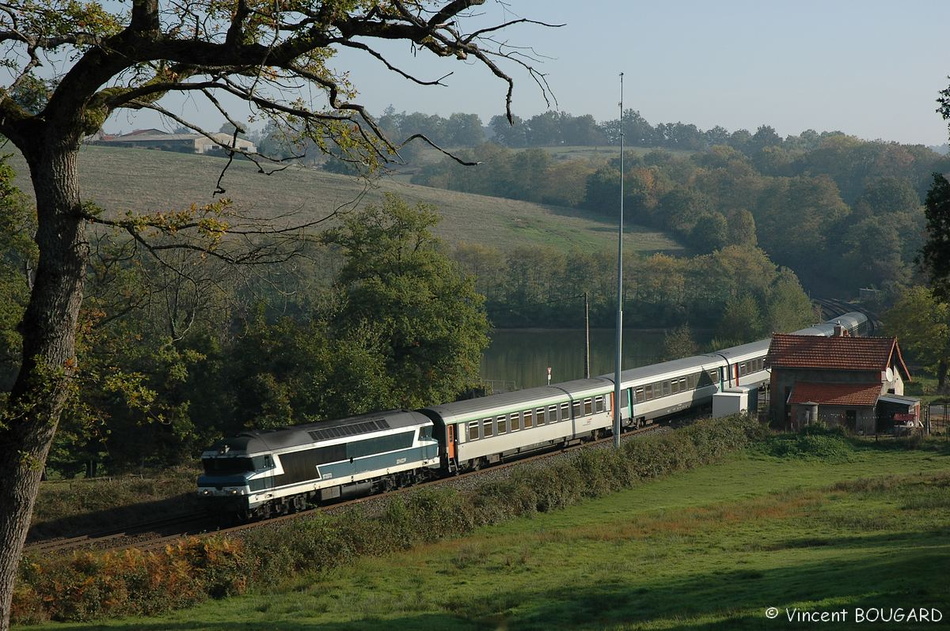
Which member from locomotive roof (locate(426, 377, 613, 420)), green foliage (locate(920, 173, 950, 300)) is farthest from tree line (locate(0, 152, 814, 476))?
green foliage (locate(920, 173, 950, 300))

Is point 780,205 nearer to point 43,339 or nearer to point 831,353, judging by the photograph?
point 831,353

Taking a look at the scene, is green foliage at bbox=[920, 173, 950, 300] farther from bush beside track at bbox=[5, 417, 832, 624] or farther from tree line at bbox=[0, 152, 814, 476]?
tree line at bbox=[0, 152, 814, 476]

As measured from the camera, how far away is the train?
27016 millimetres

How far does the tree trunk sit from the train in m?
16.6

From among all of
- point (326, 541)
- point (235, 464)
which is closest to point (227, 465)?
point (235, 464)

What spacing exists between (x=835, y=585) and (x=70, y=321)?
1260cm

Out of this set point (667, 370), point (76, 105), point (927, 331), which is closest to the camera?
point (76, 105)

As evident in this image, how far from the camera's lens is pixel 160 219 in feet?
34.3

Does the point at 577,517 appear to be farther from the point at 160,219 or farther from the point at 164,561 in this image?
the point at 160,219

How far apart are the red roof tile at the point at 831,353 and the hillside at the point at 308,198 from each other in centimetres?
6401

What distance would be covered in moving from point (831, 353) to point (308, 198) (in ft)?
290

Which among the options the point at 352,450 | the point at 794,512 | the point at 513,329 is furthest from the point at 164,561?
the point at 513,329

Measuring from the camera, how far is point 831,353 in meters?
47.6

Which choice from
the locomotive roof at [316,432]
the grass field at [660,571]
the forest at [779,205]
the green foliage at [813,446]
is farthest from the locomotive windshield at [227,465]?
the forest at [779,205]
